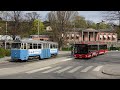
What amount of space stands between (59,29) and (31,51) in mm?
51049

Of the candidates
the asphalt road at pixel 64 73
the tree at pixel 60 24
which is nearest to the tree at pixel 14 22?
the tree at pixel 60 24

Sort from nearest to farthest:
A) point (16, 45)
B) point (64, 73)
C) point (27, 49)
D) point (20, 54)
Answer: point (64, 73)
point (20, 54)
point (27, 49)
point (16, 45)

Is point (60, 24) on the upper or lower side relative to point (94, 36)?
upper

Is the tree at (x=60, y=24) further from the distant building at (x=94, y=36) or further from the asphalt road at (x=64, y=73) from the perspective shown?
the asphalt road at (x=64, y=73)

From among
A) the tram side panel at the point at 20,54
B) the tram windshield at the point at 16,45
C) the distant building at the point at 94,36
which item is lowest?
the tram side panel at the point at 20,54

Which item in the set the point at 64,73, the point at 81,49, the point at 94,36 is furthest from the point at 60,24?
the point at 64,73

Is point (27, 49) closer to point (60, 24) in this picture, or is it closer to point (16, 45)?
point (16, 45)

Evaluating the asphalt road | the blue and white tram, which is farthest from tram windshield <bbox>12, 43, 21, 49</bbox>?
the asphalt road
